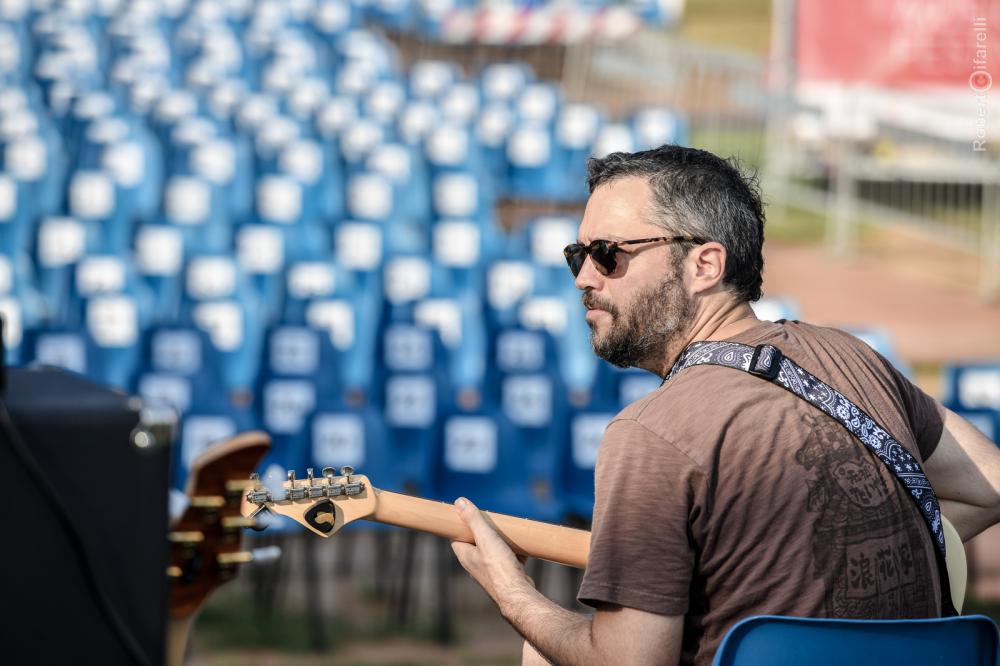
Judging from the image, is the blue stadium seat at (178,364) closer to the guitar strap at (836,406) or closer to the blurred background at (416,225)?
the blurred background at (416,225)

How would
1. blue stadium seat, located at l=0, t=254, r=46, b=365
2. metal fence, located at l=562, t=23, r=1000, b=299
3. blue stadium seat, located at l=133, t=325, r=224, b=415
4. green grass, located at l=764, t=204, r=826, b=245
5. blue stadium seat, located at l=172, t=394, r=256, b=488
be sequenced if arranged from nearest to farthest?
blue stadium seat, located at l=172, t=394, r=256, b=488
blue stadium seat, located at l=133, t=325, r=224, b=415
blue stadium seat, located at l=0, t=254, r=46, b=365
metal fence, located at l=562, t=23, r=1000, b=299
green grass, located at l=764, t=204, r=826, b=245

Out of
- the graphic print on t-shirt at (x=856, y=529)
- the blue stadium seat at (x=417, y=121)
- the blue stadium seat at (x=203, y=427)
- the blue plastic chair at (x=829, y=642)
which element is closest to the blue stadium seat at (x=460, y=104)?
the blue stadium seat at (x=417, y=121)

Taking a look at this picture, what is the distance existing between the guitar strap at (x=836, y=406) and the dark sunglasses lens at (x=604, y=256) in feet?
0.73

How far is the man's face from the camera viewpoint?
6.97 ft

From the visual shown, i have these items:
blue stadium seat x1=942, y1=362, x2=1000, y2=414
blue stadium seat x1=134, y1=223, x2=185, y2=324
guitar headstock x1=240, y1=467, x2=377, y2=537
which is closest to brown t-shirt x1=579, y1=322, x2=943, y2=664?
guitar headstock x1=240, y1=467, x2=377, y2=537

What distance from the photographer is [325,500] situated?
2.17 meters

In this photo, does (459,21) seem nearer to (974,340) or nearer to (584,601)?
(974,340)

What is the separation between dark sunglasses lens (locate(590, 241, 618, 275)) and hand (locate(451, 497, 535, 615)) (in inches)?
17.9

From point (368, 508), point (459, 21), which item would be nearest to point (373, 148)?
point (459, 21)

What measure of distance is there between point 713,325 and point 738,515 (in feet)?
1.26

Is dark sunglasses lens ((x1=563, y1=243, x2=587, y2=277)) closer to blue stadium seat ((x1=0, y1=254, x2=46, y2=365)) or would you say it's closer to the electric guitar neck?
the electric guitar neck

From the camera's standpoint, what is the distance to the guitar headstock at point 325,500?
2119mm

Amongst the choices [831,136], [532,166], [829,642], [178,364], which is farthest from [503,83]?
[829,642]

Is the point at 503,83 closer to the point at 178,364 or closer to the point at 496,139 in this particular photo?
the point at 496,139
